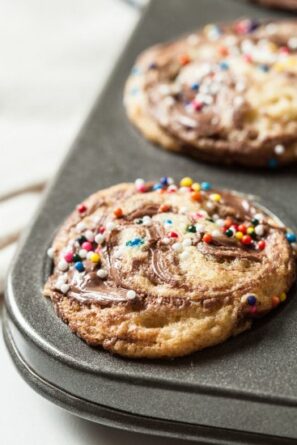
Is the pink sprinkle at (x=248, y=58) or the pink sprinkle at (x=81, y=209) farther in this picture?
the pink sprinkle at (x=248, y=58)

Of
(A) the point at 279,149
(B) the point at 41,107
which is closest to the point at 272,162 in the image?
(A) the point at 279,149

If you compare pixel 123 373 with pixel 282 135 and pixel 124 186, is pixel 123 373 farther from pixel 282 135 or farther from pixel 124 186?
pixel 282 135

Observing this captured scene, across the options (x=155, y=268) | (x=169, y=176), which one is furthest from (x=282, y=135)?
(x=155, y=268)

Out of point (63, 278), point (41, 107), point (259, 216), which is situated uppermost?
point (63, 278)

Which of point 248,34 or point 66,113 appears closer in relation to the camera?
point 248,34

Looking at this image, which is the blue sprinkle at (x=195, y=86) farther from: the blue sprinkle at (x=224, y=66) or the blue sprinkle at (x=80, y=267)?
the blue sprinkle at (x=80, y=267)

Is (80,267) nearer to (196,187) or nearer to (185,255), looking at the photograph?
(185,255)

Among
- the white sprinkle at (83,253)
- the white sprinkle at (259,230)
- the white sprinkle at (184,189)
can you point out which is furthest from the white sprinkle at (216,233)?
the white sprinkle at (83,253)
